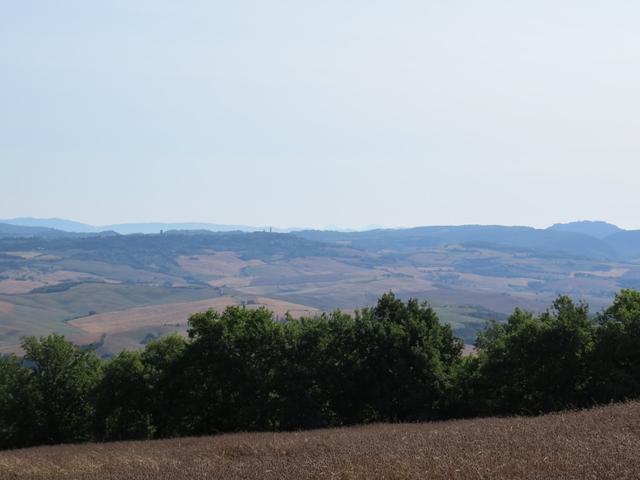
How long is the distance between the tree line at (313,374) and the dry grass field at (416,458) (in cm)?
1352

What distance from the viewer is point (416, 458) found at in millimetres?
14883

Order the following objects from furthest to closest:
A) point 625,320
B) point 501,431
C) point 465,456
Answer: point 625,320 → point 501,431 → point 465,456

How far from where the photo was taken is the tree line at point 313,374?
35.4 meters

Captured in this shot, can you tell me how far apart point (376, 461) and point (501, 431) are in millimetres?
5898

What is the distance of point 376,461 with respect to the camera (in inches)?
591

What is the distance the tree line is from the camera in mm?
35375

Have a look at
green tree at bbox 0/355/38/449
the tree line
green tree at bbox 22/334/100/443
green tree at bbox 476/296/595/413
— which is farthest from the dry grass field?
green tree at bbox 22/334/100/443

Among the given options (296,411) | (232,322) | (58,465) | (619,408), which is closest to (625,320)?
(619,408)

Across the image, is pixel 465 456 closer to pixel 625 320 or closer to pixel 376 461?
pixel 376 461

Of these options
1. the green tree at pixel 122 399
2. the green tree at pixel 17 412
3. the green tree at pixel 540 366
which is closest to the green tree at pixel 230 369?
the green tree at pixel 122 399

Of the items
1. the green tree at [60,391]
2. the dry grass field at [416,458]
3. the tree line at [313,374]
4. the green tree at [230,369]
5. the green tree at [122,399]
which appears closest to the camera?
the dry grass field at [416,458]

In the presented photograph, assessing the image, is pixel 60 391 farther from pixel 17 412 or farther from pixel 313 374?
pixel 313 374

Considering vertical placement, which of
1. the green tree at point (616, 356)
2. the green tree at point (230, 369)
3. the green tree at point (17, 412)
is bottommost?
the green tree at point (17, 412)

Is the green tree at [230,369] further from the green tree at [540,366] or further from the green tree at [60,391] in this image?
the green tree at [540,366]
